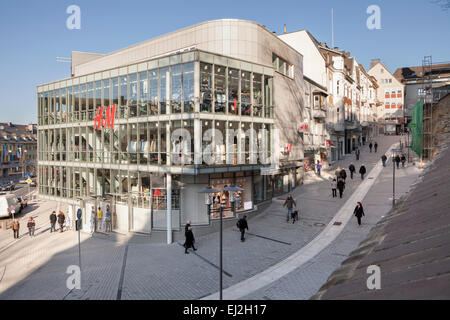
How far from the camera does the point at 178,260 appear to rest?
52.0 ft

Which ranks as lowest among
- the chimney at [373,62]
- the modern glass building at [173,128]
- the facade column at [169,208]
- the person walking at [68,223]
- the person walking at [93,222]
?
the person walking at [68,223]

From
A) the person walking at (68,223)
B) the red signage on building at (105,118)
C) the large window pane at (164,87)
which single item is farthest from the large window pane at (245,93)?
the person walking at (68,223)

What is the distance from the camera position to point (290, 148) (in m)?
29.6

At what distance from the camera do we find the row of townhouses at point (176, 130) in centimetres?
1952

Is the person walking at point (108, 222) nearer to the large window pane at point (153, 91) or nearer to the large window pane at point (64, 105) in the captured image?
the large window pane at point (153, 91)

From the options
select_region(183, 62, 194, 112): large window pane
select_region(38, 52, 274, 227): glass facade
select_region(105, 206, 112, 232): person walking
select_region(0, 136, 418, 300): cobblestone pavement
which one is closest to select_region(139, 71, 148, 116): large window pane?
select_region(38, 52, 274, 227): glass facade

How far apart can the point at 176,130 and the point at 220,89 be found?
4.00m

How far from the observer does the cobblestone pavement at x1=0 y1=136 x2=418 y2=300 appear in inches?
489

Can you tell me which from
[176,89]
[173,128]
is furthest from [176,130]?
[176,89]

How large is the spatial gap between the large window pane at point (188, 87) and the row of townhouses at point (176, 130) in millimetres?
63

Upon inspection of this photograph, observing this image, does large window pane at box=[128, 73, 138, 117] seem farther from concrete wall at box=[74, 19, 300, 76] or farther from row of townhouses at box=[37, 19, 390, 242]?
concrete wall at box=[74, 19, 300, 76]

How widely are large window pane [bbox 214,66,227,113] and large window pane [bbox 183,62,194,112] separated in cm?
167
